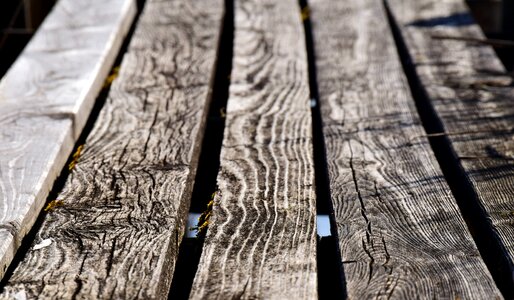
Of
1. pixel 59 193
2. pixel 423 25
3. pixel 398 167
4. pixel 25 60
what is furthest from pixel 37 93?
pixel 423 25

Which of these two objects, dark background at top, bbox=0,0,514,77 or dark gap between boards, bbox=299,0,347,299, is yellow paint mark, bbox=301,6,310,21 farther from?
dark background at top, bbox=0,0,514,77

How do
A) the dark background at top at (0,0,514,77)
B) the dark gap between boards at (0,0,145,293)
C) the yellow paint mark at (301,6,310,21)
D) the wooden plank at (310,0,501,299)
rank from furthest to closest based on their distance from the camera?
1. the dark background at top at (0,0,514,77)
2. the yellow paint mark at (301,6,310,21)
3. the dark gap between boards at (0,0,145,293)
4. the wooden plank at (310,0,501,299)

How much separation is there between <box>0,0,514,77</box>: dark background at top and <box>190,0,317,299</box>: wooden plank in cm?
150

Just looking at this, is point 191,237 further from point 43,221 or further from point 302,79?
point 302,79

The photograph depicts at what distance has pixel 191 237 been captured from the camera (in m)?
2.43

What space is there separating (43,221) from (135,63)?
1.46 metres

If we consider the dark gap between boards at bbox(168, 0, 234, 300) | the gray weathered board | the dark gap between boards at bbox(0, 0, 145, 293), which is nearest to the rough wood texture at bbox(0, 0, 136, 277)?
the dark gap between boards at bbox(0, 0, 145, 293)

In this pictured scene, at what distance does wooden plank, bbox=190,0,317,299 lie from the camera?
201 centimetres

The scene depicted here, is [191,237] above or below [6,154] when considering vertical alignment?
below

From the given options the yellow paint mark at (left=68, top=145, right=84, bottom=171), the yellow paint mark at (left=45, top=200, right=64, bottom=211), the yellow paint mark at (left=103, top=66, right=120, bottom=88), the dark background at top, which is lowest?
the dark background at top

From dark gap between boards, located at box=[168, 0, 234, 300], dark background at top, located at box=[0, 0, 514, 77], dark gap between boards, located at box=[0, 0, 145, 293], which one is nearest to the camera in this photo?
dark gap between boards, located at box=[0, 0, 145, 293]

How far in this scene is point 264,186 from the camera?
99.4 inches

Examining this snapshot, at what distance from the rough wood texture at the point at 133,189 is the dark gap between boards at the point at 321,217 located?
41cm

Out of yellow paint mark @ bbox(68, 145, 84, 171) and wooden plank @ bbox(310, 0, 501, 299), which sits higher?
yellow paint mark @ bbox(68, 145, 84, 171)
